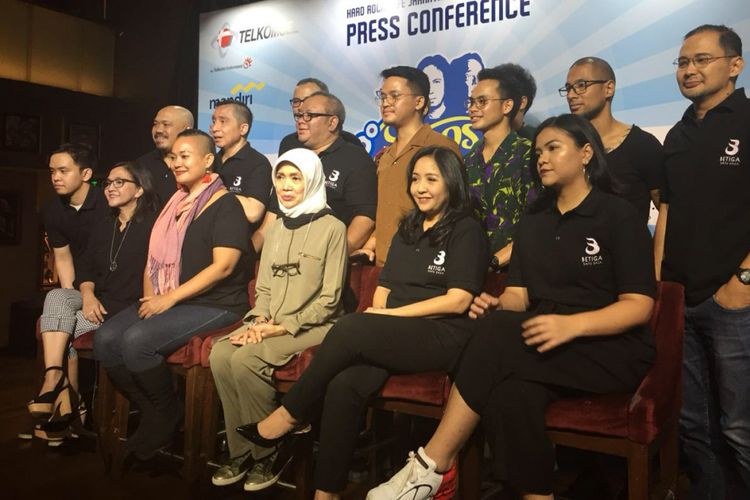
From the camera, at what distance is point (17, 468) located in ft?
9.28

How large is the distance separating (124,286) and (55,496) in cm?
101

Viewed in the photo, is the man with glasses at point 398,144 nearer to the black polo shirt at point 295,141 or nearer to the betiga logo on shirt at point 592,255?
the black polo shirt at point 295,141

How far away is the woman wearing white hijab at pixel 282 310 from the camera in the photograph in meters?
2.42

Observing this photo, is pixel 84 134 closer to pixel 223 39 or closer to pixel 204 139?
pixel 223 39

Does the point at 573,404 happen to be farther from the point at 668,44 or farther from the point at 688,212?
the point at 668,44

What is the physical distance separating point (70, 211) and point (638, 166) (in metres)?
2.76

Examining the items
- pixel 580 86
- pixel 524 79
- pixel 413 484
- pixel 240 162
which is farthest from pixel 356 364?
pixel 524 79

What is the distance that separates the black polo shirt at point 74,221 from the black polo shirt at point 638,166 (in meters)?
2.48

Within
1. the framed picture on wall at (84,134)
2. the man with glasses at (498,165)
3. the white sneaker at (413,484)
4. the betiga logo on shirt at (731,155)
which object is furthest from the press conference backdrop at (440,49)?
the white sneaker at (413,484)

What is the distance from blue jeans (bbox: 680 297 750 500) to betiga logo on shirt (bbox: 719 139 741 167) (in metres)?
0.44

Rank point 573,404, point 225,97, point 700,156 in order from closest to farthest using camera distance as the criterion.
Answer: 1. point 573,404
2. point 700,156
3. point 225,97

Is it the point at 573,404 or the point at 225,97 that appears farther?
the point at 225,97

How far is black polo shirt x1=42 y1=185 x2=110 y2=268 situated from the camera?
351cm

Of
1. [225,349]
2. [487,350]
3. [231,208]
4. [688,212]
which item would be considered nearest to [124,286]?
[231,208]
